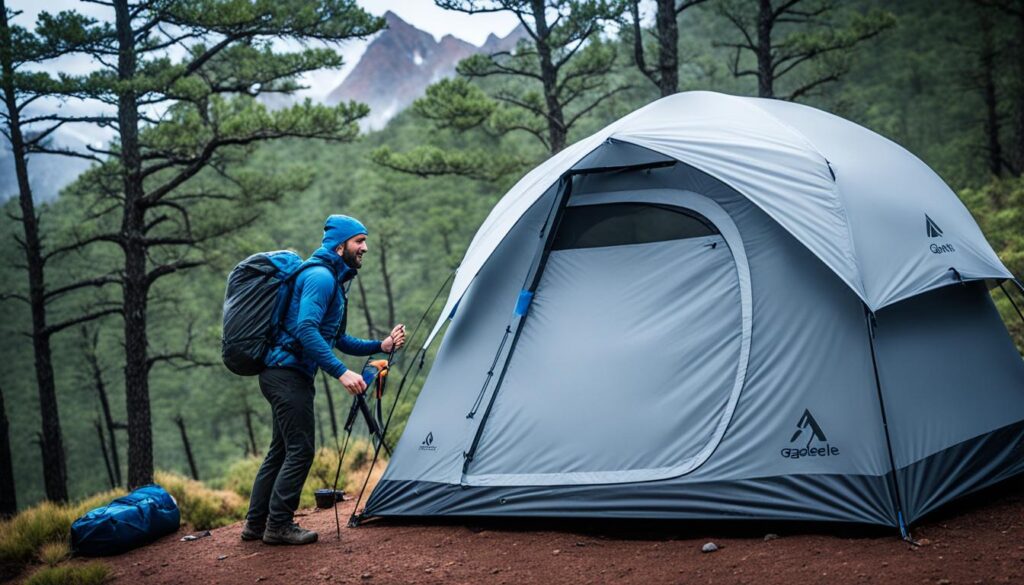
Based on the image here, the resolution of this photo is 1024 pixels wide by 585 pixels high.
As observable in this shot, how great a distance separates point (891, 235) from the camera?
4465 mm

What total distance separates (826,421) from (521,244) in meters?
2.37

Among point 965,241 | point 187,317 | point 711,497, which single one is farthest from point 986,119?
point 187,317

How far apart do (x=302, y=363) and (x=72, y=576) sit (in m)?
1.95

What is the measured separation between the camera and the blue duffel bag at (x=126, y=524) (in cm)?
529

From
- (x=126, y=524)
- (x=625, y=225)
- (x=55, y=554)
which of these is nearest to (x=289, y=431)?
(x=126, y=524)

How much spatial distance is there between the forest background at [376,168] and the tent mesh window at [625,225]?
250 inches

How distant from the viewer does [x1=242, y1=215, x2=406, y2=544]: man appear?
14.9 ft

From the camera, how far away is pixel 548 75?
1396 centimetres

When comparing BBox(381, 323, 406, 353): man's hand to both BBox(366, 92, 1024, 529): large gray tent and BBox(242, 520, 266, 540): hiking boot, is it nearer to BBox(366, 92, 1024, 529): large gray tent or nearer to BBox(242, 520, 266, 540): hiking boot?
BBox(366, 92, 1024, 529): large gray tent

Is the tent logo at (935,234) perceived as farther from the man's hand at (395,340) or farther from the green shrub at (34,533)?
the green shrub at (34,533)

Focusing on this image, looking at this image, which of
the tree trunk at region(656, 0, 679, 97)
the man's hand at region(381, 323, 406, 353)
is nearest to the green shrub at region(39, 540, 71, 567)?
the man's hand at region(381, 323, 406, 353)

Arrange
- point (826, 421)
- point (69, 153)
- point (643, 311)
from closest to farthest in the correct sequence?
point (826, 421) → point (643, 311) → point (69, 153)

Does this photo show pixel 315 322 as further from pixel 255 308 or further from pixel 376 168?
pixel 376 168

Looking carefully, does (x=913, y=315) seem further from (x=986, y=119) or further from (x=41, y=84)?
(x=986, y=119)
